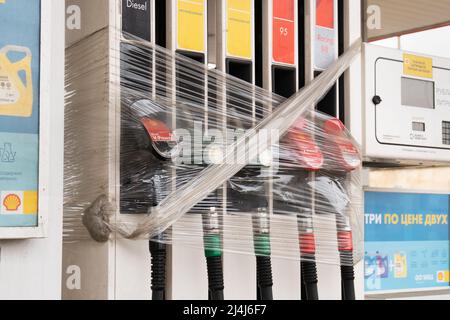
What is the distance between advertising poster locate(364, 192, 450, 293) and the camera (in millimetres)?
2654

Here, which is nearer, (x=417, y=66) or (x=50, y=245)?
(x=50, y=245)

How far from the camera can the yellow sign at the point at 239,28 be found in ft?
6.76

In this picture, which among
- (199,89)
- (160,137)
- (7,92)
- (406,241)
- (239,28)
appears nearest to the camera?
(7,92)

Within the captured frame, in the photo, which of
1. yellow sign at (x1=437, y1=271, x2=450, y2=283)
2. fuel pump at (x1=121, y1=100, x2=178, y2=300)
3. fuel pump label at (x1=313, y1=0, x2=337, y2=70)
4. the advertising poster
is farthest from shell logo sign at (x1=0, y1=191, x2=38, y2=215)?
yellow sign at (x1=437, y1=271, x2=450, y2=283)

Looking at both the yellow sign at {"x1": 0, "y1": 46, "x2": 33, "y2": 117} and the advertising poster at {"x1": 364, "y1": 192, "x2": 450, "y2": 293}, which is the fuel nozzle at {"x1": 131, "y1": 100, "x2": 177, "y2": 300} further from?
the advertising poster at {"x1": 364, "y1": 192, "x2": 450, "y2": 293}

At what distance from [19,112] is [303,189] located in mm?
819

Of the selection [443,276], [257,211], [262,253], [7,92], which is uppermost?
[7,92]

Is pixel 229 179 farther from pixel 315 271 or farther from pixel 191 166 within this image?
pixel 315 271

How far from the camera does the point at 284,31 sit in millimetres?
2176

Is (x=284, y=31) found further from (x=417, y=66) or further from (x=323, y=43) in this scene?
(x=417, y=66)

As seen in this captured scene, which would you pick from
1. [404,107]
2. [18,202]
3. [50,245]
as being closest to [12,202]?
[18,202]

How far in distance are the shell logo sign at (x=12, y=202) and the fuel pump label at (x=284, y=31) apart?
0.84 metres

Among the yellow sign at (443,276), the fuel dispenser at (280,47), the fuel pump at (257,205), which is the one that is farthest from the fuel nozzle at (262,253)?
the yellow sign at (443,276)

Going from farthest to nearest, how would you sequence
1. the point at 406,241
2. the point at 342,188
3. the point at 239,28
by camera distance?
the point at 406,241, the point at 342,188, the point at 239,28
